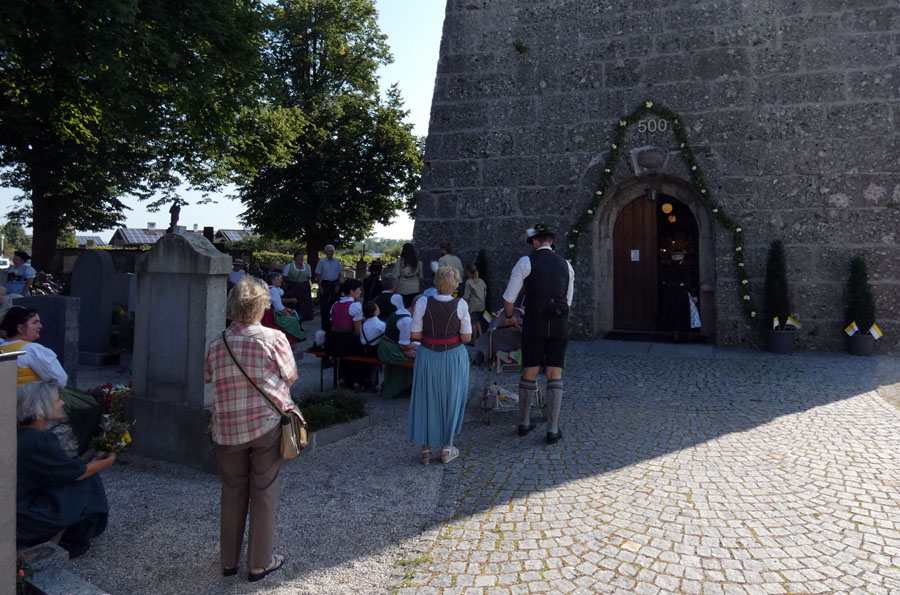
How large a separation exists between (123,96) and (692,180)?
9.38 m

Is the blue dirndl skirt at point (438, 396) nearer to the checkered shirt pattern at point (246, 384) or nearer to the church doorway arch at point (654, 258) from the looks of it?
the checkered shirt pattern at point (246, 384)

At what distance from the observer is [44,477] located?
10.6 ft

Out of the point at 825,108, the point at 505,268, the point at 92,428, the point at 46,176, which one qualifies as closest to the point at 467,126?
the point at 505,268

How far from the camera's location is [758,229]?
9.95 meters

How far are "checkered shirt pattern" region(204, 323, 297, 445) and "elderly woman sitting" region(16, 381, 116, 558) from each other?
844 mm

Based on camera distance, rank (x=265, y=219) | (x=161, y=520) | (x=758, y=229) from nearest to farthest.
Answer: (x=161, y=520)
(x=758, y=229)
(x=265, y=219)

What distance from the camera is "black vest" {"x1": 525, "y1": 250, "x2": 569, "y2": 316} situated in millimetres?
5422

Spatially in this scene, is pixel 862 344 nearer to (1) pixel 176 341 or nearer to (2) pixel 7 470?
(1) pixel 176 341

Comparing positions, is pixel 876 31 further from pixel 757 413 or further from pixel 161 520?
pixel 161 520

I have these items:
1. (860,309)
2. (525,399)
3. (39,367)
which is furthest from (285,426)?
(860,309)

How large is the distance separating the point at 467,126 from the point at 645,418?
7.58 m

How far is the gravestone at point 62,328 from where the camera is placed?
6.86 meters

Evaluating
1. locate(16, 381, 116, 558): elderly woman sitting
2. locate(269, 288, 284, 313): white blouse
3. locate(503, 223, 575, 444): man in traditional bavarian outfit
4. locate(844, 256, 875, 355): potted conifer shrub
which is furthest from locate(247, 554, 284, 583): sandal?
locate(844, 256, 875, 355): potted conifer shrub

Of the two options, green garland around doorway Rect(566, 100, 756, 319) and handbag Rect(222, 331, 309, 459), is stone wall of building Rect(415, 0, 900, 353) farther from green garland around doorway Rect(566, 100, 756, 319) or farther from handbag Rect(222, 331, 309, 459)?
handbag Rect(222, 331, 309, 459)
